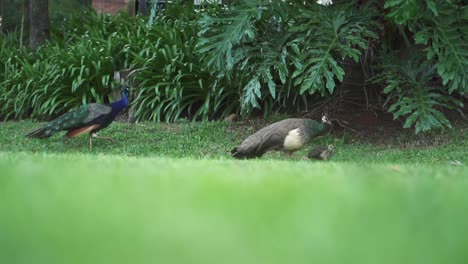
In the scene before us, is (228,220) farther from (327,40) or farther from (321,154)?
(327,40)

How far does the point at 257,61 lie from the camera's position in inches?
429

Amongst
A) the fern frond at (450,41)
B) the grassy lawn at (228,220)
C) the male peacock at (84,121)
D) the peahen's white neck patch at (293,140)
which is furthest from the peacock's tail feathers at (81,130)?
the grassy lawn at (228,220)

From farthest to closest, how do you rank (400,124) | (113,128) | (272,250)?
(113,128) < (400,124) < (272,250)

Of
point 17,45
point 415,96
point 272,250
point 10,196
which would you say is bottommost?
point 17,45

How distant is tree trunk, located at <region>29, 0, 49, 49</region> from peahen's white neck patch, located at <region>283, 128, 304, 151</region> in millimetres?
11032

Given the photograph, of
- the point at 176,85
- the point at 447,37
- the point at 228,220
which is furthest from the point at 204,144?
the point at 228,220

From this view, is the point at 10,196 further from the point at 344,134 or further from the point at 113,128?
the point at 113,128

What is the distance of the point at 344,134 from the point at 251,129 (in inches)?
58.6

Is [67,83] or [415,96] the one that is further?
[67,83]

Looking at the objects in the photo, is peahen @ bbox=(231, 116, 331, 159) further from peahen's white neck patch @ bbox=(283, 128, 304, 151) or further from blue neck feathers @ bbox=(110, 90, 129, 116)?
blue neck feathers @ bbox=(110, 90, 129, 116)

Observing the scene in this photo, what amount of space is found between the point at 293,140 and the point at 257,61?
3867 millimetres

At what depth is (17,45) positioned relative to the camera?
18.7 m

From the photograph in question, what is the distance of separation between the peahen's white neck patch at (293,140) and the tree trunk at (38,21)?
11032mm

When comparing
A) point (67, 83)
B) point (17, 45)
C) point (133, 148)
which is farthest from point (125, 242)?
point (17, 45)
